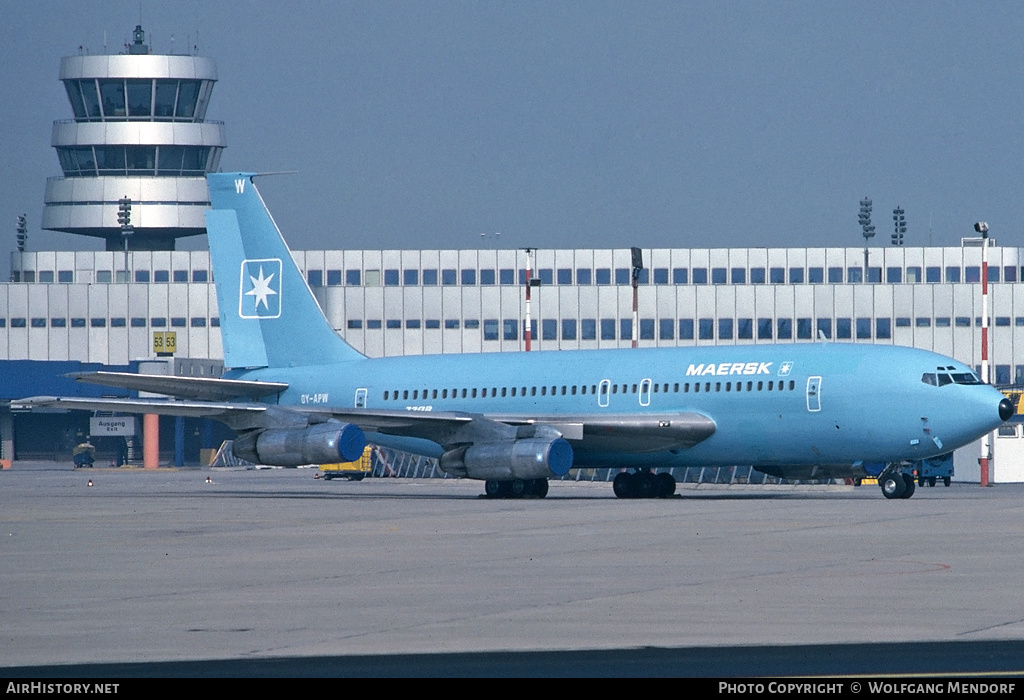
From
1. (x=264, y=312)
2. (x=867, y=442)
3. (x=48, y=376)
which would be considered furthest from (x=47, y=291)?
(x=867, y=442)

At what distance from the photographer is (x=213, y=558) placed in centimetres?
2548

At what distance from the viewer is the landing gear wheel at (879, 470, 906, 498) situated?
4366 centimetres

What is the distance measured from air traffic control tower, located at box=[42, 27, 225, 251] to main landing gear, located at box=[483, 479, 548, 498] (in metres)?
100

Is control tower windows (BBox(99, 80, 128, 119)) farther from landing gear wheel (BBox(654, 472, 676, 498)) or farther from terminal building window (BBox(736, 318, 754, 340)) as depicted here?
landing gear wheel (BBox(654, 472, 676, 498))

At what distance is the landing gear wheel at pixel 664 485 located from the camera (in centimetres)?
4875

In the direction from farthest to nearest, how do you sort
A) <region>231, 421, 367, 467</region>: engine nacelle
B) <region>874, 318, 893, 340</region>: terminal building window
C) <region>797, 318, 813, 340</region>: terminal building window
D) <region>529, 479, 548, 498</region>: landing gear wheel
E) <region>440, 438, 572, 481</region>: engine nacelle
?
<region>797, 318, 813, 340</region>: terminal building window → <region>874, 318, 893, 340</region>: terminal building window → <region>529, 479, 548, 498</region>: landing gear wheel → <region>231, 421, 367, 467</region>: engine nacelle → <region>440, 438, 572, 481</region>: engine nacelle

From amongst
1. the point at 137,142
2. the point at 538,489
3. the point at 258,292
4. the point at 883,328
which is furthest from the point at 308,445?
the point at 137,142

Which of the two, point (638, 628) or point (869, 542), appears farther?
point (869, 542)

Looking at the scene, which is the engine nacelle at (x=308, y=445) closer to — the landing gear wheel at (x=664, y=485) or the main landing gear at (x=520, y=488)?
the main landing gear at (x=520, y=488)

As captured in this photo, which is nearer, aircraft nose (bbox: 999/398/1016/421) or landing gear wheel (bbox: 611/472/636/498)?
aircraft nose (bbox: 999/398/1016/421)

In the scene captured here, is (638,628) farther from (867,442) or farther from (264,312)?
(264,312)

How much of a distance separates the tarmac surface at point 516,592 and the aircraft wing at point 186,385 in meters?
9.70

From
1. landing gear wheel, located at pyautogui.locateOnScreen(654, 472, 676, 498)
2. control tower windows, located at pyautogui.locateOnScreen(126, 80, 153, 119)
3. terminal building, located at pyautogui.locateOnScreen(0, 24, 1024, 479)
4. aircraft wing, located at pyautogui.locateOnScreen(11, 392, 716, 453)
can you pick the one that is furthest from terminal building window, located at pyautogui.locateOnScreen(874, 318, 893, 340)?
control tower windows, located at pyautogui.locateOnScreen(126, 80, 153, 119)

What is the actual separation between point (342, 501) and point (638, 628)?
29.9m
